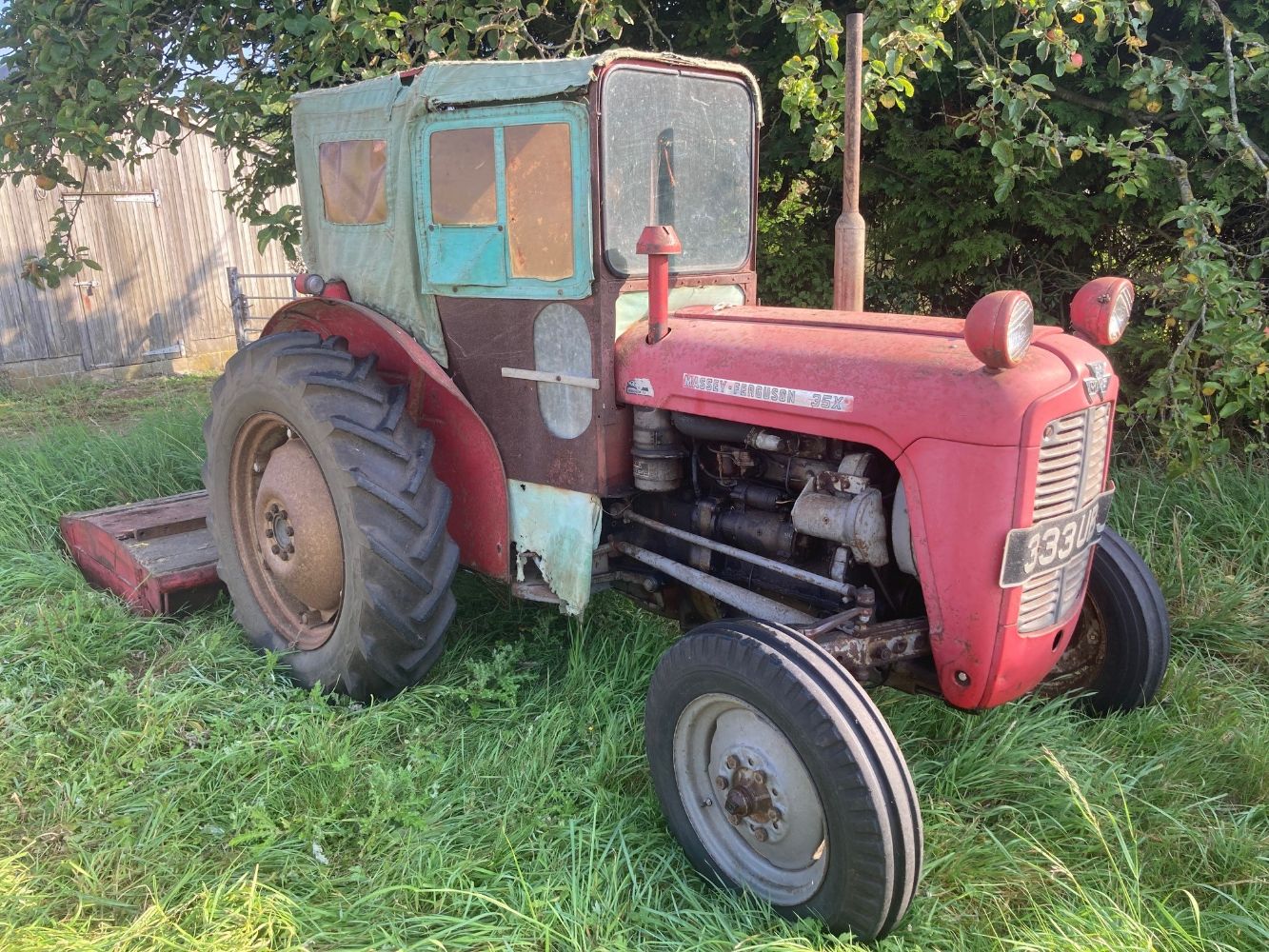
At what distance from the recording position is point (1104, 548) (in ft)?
10.3

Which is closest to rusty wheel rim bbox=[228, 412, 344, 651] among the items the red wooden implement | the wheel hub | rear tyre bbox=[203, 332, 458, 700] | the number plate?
rear tyre bbox=[203, 332, 458, 700]

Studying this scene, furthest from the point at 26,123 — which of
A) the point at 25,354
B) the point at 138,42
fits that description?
the point at 25,354

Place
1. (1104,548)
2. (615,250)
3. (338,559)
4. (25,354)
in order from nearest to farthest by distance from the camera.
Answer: (615,250)
(1104,548)
(338,559)
(25,354)

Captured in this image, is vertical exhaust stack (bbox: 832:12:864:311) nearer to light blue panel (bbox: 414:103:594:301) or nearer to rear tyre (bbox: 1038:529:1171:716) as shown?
light blue panel (bbox: 414:103:594:301)

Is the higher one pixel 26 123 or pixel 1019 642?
pixel 26 123

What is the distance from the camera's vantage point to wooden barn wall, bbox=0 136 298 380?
10.2 m

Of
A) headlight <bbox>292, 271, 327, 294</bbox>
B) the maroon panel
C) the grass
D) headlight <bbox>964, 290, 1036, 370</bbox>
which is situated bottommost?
the grass

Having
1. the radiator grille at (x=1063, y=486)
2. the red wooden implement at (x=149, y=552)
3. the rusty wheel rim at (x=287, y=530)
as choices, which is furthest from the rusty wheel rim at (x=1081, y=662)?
the red wooden implement at (x=149, y=552)

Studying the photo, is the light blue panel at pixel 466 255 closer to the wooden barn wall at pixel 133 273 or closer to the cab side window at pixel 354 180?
the cab side window at pixel 354 180

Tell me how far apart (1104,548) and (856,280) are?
1.18 meters

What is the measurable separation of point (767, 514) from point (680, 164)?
3.84 feet

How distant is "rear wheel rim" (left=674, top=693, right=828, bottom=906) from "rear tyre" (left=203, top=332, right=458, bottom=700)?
1013 millimetres

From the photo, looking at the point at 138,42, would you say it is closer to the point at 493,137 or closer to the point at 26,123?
the point at 26,123

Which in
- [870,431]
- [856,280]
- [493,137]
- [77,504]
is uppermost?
[493,137]
